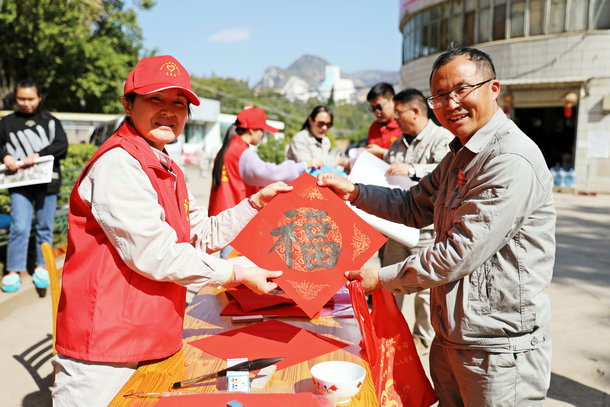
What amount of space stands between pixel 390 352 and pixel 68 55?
21160 mm

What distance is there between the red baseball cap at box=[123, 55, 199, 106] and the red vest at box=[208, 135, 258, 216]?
2401 mm

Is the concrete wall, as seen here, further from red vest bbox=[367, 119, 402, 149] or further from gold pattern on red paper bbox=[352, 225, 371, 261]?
gold pattern on red paper bbox=[352, 225, 371, 261]

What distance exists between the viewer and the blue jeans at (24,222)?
4728 mm

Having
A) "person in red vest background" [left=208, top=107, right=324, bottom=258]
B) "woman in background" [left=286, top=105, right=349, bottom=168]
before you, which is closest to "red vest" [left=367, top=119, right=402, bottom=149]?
"woman in background" [left=286, top=105, right=349, bottom=168]

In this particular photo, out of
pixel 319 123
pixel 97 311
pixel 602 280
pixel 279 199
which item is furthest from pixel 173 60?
pixel 602 280

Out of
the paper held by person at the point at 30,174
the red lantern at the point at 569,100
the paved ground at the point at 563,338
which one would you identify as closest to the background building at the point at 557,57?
the red lantern at the point at 569,100

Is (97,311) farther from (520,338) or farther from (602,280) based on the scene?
(602,280)

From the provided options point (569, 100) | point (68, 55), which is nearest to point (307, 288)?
point (569, 100)

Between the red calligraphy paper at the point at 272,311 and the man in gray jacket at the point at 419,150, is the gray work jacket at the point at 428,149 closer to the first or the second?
the man in gray jacket at the point at 419,150

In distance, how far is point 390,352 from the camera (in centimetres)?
197

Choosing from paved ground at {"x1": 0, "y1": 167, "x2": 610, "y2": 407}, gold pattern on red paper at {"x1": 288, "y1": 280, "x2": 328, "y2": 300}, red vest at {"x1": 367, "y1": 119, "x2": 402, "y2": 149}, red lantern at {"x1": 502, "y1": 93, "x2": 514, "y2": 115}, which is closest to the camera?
gold pattern on red paper at {"x1": 288, "y1": 280, "x2": 328, "y2": 300}

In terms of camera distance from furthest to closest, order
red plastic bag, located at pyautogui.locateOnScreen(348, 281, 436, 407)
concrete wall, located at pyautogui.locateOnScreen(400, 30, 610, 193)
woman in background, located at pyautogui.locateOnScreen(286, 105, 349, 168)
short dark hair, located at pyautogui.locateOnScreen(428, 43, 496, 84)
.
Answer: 1. concrete wall, located at pyautogui.locateOnScreen(400, 30, 610, 193)
2. woman in background, located at pyautogui.locateOnScreen(286, 105, 349, 168)
3. red plastic bag, located at pyautogui.locateOnScreen(348, 281, 436, 407)
4. short dark hair, located at pyautogui.locateOnScreen(428, 43, 496, 84)

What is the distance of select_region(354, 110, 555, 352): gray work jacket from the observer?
163 centimetres

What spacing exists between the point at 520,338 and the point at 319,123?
3607mm
